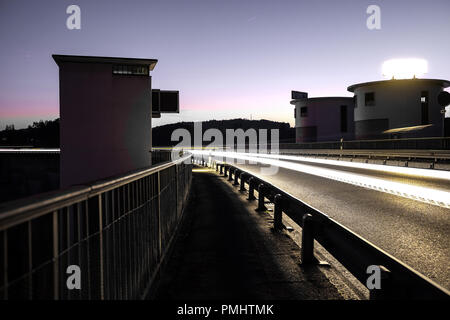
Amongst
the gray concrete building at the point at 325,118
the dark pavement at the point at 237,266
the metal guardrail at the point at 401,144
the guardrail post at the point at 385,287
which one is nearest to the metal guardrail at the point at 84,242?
the dark pavement at the point at 237,266

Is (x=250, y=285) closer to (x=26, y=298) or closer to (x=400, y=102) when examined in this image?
(x=26, y=298)

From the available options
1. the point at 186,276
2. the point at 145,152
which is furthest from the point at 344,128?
the point at 186,276

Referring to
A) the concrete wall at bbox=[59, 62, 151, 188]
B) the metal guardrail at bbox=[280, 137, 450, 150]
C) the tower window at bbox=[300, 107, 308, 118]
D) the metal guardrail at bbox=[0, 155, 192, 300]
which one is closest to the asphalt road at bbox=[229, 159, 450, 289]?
the metal guardrail at bbox=[0, 155, 192, 300]

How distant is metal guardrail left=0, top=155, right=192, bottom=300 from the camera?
69.3 inches

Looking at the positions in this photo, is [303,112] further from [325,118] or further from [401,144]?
[401,144]

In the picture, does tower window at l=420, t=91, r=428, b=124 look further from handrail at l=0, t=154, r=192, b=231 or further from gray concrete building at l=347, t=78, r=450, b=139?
handrail at l=0, t=154, r=192, b=231

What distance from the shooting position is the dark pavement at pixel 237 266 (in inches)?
165

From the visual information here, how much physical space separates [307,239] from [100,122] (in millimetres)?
26590

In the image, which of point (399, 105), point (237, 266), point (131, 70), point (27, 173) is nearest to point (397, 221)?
point (237, 266)

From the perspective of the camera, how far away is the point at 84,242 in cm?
243
